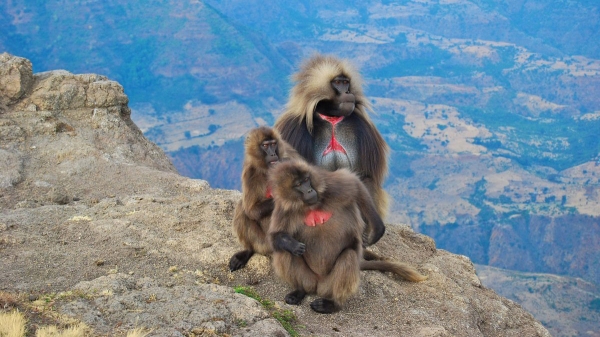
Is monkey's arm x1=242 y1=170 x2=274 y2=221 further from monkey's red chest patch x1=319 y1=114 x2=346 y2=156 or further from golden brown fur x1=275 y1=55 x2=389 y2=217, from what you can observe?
monkey's red chest patch x1=319 y1=114 x2=346 y2=156

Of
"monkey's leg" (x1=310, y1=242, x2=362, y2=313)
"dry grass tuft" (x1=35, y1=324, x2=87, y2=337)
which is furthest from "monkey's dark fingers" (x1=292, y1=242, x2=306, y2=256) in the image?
"dry grass tuft" (x1=35, y1=324, x2=87, y2=337)

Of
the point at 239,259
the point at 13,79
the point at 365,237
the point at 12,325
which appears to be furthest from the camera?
the point at 13,79

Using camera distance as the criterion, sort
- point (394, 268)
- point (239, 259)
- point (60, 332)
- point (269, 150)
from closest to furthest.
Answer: point (60, 332), point (269, 150), point (239, 259), point (394, 268)

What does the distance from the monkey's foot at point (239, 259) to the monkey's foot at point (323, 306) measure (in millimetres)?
1200

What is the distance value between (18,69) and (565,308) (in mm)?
25579

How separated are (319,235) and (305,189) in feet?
2.06

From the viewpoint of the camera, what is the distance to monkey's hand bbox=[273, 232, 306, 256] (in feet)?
21.8

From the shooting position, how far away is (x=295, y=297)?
701 centimetres

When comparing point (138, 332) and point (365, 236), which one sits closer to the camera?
point (138, 332)

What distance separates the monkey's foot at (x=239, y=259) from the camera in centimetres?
770

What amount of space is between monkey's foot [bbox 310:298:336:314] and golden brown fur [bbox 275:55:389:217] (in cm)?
253

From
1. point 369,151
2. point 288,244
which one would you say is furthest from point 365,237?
point 288,244

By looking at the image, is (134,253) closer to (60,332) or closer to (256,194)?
(256,194)

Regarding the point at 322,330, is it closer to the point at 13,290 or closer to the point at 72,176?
the point at 13,290
